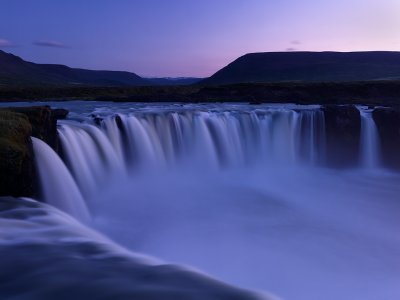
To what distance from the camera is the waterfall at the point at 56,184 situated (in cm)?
957

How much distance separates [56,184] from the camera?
987cm

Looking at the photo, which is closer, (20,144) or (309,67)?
(20,144)

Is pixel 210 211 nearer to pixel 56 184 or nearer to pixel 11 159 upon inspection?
pixel 56 184

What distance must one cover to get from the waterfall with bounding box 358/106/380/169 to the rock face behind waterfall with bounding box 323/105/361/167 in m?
0.26

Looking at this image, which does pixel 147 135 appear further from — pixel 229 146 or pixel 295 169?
pixel 295 169

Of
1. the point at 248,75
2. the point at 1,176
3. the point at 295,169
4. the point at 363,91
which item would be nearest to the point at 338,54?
the point at 248,75

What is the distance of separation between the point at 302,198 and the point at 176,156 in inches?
215

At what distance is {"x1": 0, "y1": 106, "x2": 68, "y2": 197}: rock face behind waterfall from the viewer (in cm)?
798

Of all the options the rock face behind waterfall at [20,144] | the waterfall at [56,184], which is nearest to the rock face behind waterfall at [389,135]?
the waterfall at [56,184]

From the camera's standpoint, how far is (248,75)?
166 m

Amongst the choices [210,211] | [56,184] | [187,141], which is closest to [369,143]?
[187,141]

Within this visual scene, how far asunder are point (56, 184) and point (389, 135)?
704 inches

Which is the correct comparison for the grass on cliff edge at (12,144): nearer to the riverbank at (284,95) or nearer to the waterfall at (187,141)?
the waterfall at (187,141)

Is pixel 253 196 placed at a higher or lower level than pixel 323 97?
lower
